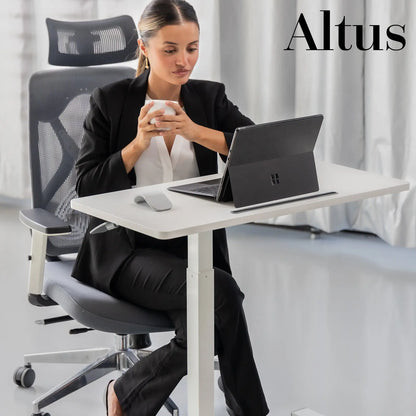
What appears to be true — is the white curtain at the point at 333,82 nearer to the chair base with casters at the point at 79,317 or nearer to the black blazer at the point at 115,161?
the black blazer at the point at 115,161

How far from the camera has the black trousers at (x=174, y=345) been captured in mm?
2289

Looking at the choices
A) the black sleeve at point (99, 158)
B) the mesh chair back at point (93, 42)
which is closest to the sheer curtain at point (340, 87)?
the mesh chair back at point (93, 42)

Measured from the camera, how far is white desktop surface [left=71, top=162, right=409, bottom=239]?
1.92 meters

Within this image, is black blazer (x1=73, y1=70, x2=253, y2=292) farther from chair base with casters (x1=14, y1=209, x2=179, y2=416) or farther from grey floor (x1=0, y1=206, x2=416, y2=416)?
grey floor (x1=0, y1=206, x2=416, y2=416)

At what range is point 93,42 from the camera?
2756mm

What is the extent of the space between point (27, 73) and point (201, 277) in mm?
3237

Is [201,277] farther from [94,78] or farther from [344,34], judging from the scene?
[344,34]

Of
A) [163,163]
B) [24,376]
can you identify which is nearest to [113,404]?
[24,376]

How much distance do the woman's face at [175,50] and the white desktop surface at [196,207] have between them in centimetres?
31

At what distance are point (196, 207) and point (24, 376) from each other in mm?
1073

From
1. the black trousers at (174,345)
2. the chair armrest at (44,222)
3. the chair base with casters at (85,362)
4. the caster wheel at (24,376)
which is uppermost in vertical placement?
the chair armrest at (44,222)

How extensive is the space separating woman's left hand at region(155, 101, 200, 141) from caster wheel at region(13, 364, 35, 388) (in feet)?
3.33

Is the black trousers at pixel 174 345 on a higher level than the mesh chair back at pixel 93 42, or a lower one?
lower

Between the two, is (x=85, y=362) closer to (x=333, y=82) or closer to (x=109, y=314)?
(x=109, y=314)
